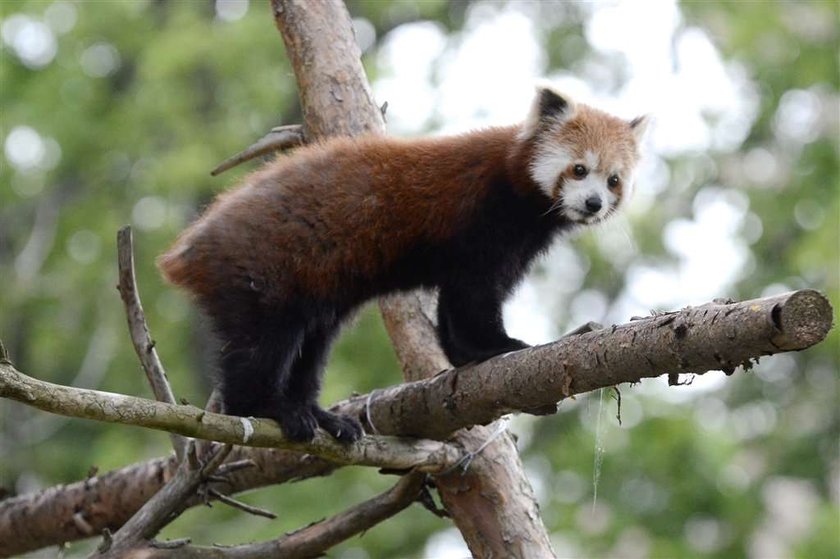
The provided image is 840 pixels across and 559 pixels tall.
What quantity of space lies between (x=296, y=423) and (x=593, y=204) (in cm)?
176

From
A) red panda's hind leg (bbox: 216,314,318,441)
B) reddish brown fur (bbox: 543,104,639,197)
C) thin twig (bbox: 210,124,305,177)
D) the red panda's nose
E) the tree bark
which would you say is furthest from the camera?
thin twig (bbox: 210,124,305,177)

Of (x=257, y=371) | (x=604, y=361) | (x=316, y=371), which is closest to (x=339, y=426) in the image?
(x=257, y=371)

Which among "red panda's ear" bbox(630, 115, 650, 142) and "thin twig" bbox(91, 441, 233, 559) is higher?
"red panda's ear" bbox(630, 115, 650, 142)

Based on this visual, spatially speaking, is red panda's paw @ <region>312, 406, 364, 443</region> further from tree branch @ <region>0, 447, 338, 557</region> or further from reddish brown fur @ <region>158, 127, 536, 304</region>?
tree branch @ <region>0, 447, 338, 557</region>

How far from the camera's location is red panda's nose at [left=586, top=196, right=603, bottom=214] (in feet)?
16.5

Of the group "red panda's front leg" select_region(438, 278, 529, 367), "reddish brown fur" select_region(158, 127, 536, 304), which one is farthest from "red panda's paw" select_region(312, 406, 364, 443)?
"red panda's front leg" select_region(438, 278, 529, 367)

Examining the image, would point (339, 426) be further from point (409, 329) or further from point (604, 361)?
point (604, 361)

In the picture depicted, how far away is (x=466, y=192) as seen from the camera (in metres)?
4.86

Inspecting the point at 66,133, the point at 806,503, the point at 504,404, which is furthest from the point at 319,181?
the point at 806,503

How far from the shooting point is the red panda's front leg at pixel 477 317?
4.83 metres

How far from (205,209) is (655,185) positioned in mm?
9990

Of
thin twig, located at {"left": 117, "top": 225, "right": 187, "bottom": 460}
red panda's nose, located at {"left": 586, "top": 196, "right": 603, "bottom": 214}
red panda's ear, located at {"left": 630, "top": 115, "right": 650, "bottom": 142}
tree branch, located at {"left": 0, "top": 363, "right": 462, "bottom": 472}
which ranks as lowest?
tree branch, located at {"left": 0, "top": 363, "right": 462, "bottom": 472}

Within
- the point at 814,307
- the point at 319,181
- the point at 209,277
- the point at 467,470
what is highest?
the point at 319,181

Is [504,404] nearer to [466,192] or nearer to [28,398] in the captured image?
[466,192]
